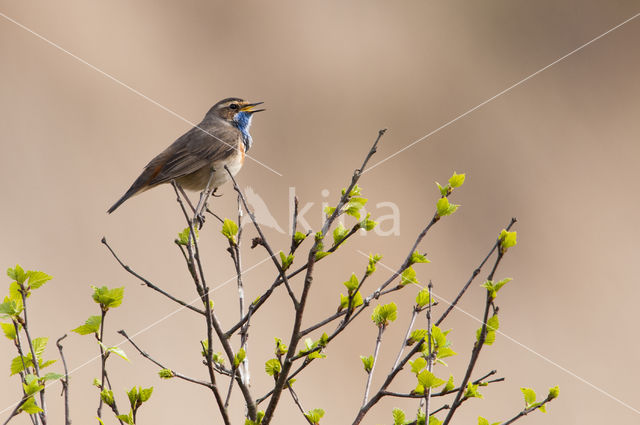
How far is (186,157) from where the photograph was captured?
13.7ft

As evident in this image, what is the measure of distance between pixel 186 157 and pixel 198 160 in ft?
0.29

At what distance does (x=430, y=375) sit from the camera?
1.79m

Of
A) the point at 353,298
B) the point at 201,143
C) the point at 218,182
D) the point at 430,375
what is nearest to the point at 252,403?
the point at 353,298

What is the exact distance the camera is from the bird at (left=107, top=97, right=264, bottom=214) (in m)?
4.09

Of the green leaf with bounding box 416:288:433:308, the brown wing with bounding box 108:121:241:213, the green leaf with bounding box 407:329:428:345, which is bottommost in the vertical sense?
the green leaf with bounding box 407:329:428:345

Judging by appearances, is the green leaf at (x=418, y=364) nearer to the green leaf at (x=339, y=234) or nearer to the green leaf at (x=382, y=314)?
the green leaf at (x=382, y=314)

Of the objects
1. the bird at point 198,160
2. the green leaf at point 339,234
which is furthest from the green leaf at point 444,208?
the bird at point 198,160

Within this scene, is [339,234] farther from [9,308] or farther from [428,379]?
[9,308]

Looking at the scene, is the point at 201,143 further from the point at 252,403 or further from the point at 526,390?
the point at 526,390

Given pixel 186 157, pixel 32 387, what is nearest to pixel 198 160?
pixel 186 157

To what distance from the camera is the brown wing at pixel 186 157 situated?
13.4ft

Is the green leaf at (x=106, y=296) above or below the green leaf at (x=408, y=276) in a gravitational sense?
below

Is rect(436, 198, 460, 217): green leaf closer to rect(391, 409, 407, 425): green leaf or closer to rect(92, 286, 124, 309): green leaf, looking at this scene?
rect(391, 409, 407, 425): green leaf

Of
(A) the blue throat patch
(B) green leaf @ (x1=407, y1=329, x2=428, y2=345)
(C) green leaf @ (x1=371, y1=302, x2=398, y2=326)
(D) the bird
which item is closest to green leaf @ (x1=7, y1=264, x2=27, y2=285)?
(C) green leaf @ (x1=371, y1=302, x2=398, y2=326)
